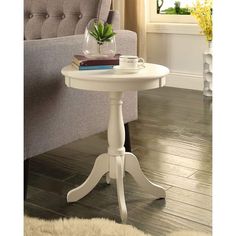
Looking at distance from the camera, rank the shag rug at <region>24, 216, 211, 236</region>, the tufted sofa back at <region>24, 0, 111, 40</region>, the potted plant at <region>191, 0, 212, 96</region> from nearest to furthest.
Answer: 1. the shag rug at <region>24, 216, 211, 236</region>
2. the tufted sofa back at <region>24, 0, 111, 40</region>
3. the potted plant at <region>191, 0, 212, 96</region>

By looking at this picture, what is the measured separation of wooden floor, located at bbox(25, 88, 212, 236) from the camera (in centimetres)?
194

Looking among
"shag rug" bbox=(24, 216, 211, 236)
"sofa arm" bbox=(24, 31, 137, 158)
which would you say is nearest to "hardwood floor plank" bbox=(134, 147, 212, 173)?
"sofa arm" bbox=(24, 31, 137, 158)

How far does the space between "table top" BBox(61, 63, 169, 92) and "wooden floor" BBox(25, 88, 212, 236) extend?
0.56m

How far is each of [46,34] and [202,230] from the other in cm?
181

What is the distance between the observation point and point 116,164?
201 centimetres

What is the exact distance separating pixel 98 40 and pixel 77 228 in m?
0.85

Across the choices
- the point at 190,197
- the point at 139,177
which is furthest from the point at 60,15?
the point at 190,197

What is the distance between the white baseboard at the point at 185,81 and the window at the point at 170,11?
575 millimetres

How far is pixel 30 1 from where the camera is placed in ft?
10.3

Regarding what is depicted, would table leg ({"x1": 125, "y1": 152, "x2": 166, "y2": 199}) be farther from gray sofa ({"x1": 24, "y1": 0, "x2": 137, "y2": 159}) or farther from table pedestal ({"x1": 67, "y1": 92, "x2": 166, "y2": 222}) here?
gray sofa ({"x1": 24, "y1": 0, "x2": 137, "y2": 159})

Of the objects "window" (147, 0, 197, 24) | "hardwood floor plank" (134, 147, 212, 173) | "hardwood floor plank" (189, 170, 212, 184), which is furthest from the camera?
"window" (147, 0, 197, 24)

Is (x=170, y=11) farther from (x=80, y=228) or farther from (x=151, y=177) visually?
(x=80, y=228)
